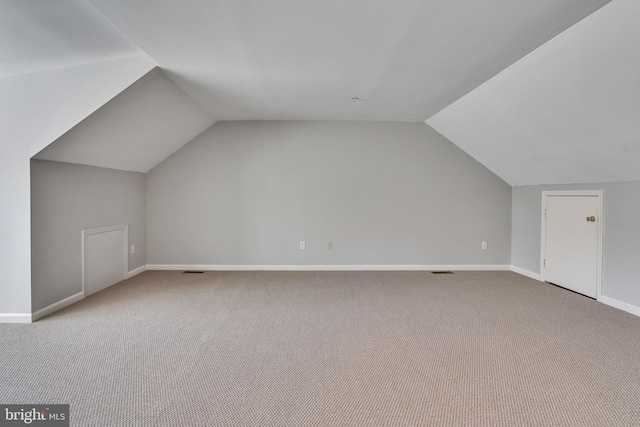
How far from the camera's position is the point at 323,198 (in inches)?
202

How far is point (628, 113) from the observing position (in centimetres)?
257

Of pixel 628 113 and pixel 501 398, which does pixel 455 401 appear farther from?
pixel 628 113

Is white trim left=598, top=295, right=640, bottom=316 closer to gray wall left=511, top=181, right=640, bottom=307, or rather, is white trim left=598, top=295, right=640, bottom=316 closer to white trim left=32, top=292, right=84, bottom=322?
gray wall left=511, top=181, right=640, bottom=307

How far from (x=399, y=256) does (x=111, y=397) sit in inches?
163

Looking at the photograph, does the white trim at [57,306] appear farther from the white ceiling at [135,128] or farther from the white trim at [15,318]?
the white ceiling at [135,128]

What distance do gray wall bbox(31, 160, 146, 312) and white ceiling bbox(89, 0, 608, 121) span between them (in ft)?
5.24

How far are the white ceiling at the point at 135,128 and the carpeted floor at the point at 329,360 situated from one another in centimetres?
165

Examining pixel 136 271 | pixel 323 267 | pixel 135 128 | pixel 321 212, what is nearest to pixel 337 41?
pixel 135 128

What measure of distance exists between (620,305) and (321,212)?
3732mm

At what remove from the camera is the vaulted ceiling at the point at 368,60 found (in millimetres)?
2094

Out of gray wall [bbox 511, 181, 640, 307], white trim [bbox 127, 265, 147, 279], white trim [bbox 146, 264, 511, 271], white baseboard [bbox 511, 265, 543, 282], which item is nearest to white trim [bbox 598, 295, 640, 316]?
gray wall [bbox 511, 181, 640, 307]

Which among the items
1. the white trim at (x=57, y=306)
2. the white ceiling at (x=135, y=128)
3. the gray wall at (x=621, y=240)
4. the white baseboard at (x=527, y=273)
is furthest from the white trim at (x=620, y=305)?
the white trim at (x=57, y=306)

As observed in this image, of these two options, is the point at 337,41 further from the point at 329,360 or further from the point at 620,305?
the point at 620,305

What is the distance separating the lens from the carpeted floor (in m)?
1.79
